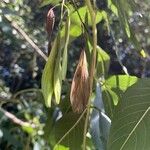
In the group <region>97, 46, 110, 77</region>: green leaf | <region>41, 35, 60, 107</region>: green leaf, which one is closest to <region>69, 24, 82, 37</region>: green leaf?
<region>97, 46, 110, 77</region>: green leaf

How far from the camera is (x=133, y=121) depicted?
544 mm

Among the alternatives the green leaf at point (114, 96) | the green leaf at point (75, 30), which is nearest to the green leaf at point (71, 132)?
the green leaf at point (114, 96)

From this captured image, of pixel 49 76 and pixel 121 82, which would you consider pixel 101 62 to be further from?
pixel 49 76

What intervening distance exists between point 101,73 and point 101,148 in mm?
129

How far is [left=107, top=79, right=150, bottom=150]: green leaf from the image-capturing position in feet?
1.75

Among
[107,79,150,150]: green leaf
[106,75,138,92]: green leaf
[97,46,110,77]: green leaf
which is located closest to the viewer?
[107,79,150,150]: green leaf

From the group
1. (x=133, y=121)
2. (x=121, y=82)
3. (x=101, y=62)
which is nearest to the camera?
(x=133, y=121)

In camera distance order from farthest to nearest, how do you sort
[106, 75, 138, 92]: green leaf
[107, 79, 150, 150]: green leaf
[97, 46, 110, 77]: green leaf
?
1. [97, 46, 110, 77]: green leaf
2. [106, 75, 138, 92]: green leaf
3. [107, 79, 150, 150]: green leaf

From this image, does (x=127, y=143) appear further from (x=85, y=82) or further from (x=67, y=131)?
(x=67, y=131)

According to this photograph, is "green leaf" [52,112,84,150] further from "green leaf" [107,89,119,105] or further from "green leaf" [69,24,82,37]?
"green leaf" [69,24,82,37]

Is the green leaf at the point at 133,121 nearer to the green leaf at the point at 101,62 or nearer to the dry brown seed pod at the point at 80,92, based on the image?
the dry brown seed pod at the point at 80,92

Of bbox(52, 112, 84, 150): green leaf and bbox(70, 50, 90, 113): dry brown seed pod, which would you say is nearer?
bbox(70, 50, 90, 113): dry brown seed pod

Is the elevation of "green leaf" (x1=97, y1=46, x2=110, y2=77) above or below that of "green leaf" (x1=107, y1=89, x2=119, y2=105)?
Answer: above

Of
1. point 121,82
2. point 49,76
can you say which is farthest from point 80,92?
point 121,82
